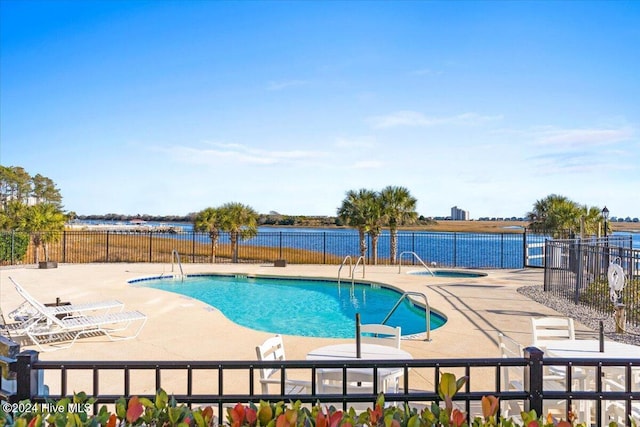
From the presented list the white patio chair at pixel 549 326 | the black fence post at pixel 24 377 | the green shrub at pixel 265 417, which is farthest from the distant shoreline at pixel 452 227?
the black fence post at pixel 24 377

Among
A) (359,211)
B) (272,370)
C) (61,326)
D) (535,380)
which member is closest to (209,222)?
(359,211)

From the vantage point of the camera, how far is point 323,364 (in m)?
2.39

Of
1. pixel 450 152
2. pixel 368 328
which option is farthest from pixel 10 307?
pixel 450 152

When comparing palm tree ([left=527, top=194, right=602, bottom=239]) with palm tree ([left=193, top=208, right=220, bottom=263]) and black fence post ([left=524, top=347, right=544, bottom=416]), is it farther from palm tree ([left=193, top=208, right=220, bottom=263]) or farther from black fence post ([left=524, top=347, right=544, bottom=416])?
black fence post ([left=524, top=347, right=544, bottom=416])

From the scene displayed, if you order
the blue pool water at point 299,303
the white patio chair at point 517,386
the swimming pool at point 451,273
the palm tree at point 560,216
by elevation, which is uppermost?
the palm tree at point 560,216

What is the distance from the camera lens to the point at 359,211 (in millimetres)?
21109

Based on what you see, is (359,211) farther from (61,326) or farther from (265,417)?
(265,417)

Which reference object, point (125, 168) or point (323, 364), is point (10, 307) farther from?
point (125, 168)


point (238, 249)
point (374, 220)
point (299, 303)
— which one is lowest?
point (299, 303)

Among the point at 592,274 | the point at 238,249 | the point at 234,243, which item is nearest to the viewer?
the point at 592,274

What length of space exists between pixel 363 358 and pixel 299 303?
345 inches

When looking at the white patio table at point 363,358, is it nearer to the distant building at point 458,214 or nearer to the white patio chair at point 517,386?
the white patio chair at point 517,386

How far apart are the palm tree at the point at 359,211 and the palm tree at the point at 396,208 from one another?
2.11 feet

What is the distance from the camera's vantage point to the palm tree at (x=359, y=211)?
69.2 feet
